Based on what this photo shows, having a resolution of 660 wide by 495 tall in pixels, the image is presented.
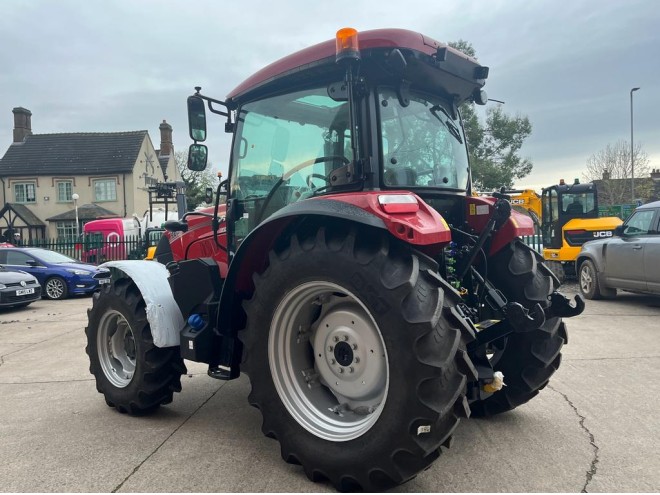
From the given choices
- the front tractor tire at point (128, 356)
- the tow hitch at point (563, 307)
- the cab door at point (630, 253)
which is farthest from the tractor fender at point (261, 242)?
the cab door at point (630, 253)

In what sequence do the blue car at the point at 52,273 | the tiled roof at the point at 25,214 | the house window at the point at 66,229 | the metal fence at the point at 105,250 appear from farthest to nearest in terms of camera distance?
1. the house window at the point at 66,229
2. the tiled roof at the point at 25,214
3. the metal fence at the point at 105,250
4. the blue car at the point at 52,273

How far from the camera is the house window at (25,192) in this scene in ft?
110

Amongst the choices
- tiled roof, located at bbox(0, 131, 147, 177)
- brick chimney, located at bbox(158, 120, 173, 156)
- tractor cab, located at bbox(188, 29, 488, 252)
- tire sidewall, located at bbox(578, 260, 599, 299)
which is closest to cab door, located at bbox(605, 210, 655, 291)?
tire sidewall, located at bbox(578, 260, 599, 299)

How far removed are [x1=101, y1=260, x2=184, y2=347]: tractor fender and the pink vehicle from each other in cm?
1685

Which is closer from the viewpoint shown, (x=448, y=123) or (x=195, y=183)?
(x=448, y=123)

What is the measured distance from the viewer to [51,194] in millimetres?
33312

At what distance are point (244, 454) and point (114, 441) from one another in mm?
981

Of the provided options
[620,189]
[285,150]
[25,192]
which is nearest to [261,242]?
[285,150]

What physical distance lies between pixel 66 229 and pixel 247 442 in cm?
3371

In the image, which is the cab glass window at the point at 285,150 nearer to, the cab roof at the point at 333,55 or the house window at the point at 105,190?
the cab roof at the point at 333,55

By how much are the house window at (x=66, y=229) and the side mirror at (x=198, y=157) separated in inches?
1263

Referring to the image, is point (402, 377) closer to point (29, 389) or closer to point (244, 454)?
point (244, 454)

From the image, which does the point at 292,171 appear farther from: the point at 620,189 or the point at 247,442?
the point at 620,189

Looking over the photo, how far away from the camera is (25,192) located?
33688 mm
